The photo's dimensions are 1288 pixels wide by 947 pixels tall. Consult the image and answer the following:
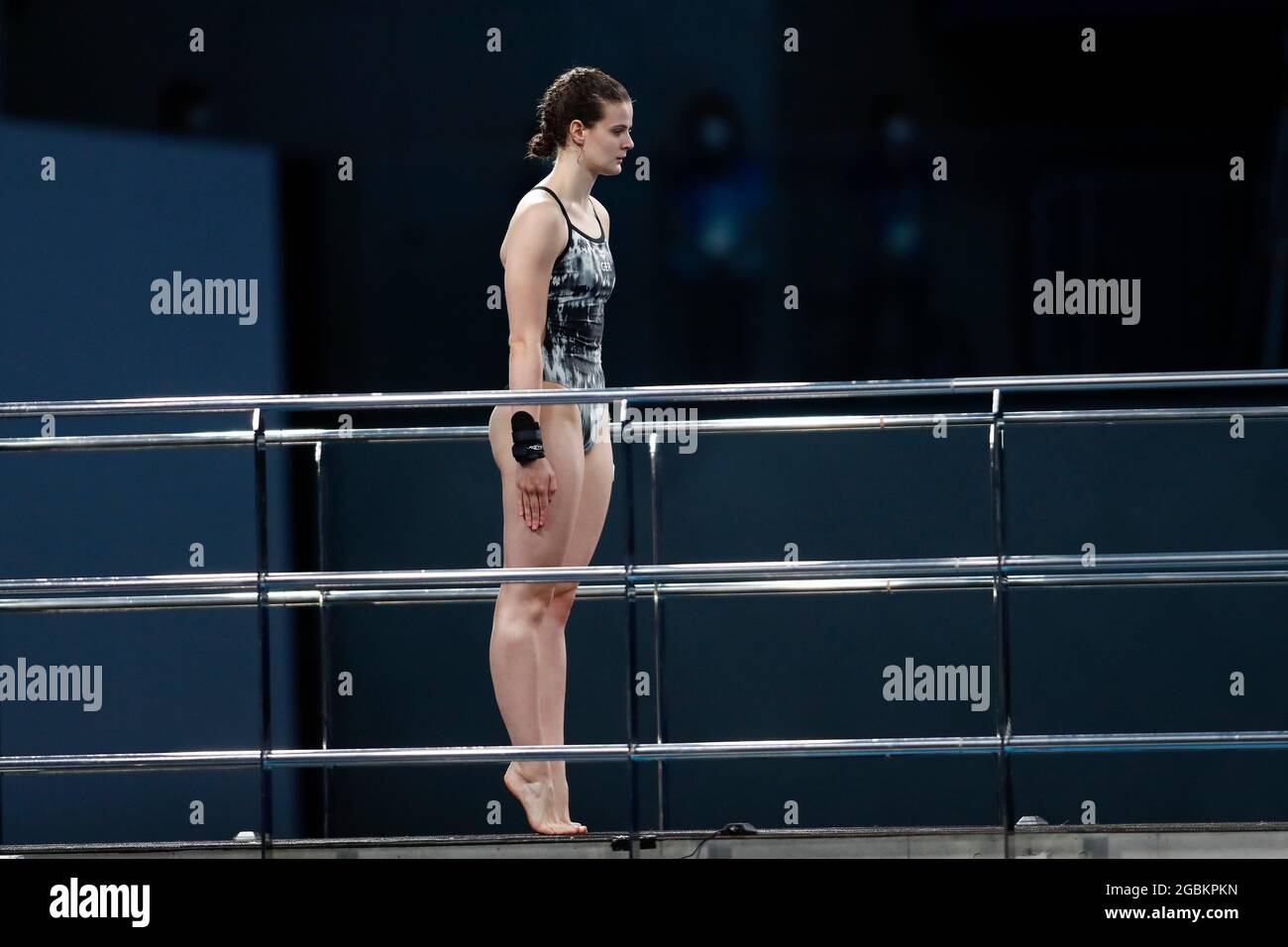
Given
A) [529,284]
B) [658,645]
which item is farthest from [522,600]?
[529,284]

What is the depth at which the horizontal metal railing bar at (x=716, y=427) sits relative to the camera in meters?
3.45

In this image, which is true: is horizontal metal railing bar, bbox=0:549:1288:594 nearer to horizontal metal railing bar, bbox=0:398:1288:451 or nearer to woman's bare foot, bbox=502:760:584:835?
horizontal metal railing bar, bbox=0:398:1288:451

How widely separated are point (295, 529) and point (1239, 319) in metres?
3.10

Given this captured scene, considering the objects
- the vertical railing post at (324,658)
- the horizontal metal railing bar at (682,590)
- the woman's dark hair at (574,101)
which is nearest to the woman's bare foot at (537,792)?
the horizontal metal railing bar at (682,590)

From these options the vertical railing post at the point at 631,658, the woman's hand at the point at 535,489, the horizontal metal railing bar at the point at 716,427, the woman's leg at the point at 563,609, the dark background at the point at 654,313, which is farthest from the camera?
the dark background at the point at 654,313

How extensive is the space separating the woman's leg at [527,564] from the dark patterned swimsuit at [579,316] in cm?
7

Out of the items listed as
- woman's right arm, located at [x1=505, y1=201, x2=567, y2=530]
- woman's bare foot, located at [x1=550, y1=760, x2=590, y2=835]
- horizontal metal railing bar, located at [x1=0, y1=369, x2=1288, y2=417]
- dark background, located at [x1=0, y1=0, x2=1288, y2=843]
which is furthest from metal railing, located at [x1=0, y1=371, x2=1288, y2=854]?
dark background, located at [x1=0, y1=0, x2=1288, y2=843]

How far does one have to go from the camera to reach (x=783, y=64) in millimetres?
5613

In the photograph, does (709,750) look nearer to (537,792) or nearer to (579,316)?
(537,792)

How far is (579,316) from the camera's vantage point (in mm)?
3338

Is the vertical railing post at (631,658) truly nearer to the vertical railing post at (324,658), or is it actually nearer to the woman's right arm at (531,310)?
the woman's right arm at (531,310)

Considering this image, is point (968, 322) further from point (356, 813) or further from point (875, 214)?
point (356, 813)

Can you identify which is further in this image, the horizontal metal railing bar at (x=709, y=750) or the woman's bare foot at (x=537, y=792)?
the woman's bare foot at (x=537, y=792)
